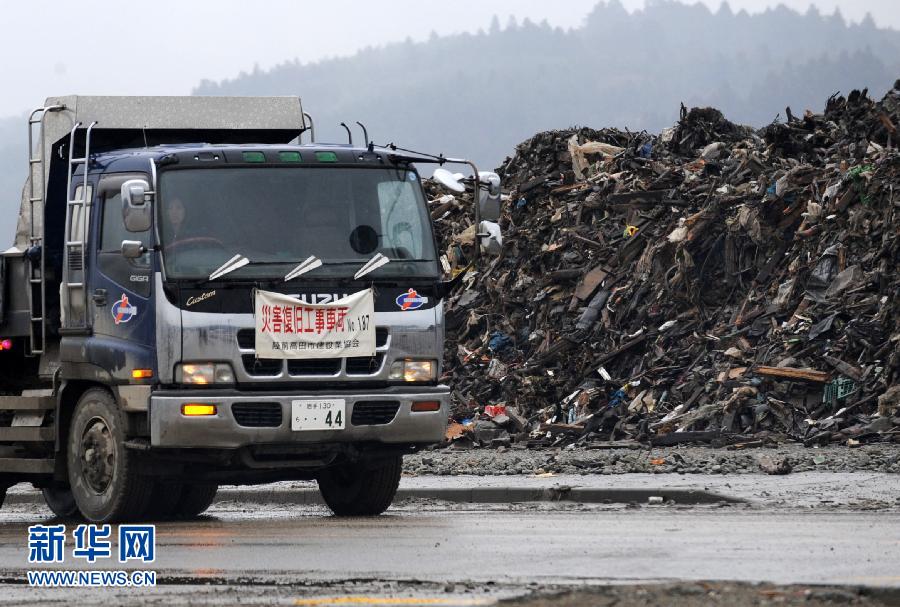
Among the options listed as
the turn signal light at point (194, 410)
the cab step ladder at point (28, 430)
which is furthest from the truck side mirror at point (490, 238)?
the cab step ladder at point (28, 430)

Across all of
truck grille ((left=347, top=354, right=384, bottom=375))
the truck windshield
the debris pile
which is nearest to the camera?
the truck windshield

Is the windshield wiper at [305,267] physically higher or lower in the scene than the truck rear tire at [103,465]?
higher

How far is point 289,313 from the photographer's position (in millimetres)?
12781

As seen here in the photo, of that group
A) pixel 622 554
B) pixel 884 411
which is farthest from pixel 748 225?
pixel 622 554

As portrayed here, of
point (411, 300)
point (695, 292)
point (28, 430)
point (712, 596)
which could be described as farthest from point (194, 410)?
point (695, 292)

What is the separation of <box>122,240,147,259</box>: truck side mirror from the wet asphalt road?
221 centimetres

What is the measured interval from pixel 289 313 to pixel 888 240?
11626 mm

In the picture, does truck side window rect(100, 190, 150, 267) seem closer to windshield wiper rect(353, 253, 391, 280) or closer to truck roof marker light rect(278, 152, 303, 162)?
truck roof marker light rect(278, 152, 303, 162)

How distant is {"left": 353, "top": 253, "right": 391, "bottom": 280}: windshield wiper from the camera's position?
13.1m

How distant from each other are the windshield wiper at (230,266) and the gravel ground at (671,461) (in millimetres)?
5735

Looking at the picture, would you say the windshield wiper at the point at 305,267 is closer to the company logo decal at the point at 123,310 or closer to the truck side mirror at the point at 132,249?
the truck side mirror at the point at 132,249

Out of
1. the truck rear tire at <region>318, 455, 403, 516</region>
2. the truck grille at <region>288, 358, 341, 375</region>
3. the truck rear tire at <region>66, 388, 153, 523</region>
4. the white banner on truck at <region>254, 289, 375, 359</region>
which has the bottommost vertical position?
the truck rear tire at <region>318, 455, 403, 516</region>

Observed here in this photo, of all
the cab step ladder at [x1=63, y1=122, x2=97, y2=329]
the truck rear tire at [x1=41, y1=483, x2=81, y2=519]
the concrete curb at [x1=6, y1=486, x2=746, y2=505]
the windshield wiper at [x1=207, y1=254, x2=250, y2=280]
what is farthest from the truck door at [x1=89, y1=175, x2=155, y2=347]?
the concrete curb at [x1=6, y1=486, x2=746, y2=505]

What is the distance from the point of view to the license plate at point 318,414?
42.1 ft
